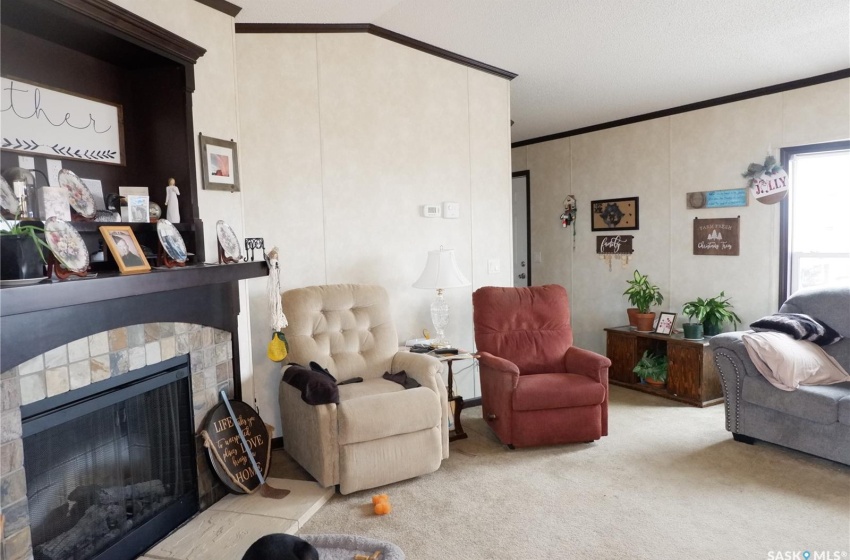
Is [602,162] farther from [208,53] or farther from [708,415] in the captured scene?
[208,53]

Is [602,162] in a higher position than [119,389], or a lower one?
higher

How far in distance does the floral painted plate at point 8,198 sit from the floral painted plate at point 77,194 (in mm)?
217

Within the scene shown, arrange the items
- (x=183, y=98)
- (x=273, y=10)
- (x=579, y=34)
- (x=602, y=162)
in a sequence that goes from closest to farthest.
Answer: (x=183, y=98), (x=273, y=10), (x=579, y=34), (x=602, y=162)

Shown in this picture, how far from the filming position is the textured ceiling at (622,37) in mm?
3143

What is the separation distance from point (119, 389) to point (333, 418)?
0.96m

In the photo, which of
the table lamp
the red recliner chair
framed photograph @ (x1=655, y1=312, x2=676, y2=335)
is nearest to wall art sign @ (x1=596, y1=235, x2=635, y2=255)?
framed photograph @ (x1=655, y1=312, x2=676, y2=335)

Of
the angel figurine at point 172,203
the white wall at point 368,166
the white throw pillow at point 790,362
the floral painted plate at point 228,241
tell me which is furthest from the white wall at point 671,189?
the angel figurine at point 172,203

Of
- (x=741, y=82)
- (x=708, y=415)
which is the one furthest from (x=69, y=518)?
(x=741, y=82)

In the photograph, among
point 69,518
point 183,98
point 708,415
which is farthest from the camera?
point 708,415

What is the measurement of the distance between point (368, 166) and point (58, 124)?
191 cm

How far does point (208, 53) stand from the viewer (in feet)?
9.35

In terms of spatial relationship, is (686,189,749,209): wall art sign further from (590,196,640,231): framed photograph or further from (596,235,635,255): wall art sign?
(596,235,635,255): wall art sign

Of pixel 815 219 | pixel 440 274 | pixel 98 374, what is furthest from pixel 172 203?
pixel 815 219

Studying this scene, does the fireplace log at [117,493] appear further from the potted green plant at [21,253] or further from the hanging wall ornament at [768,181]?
the hanging wall ornament at [768,181]
